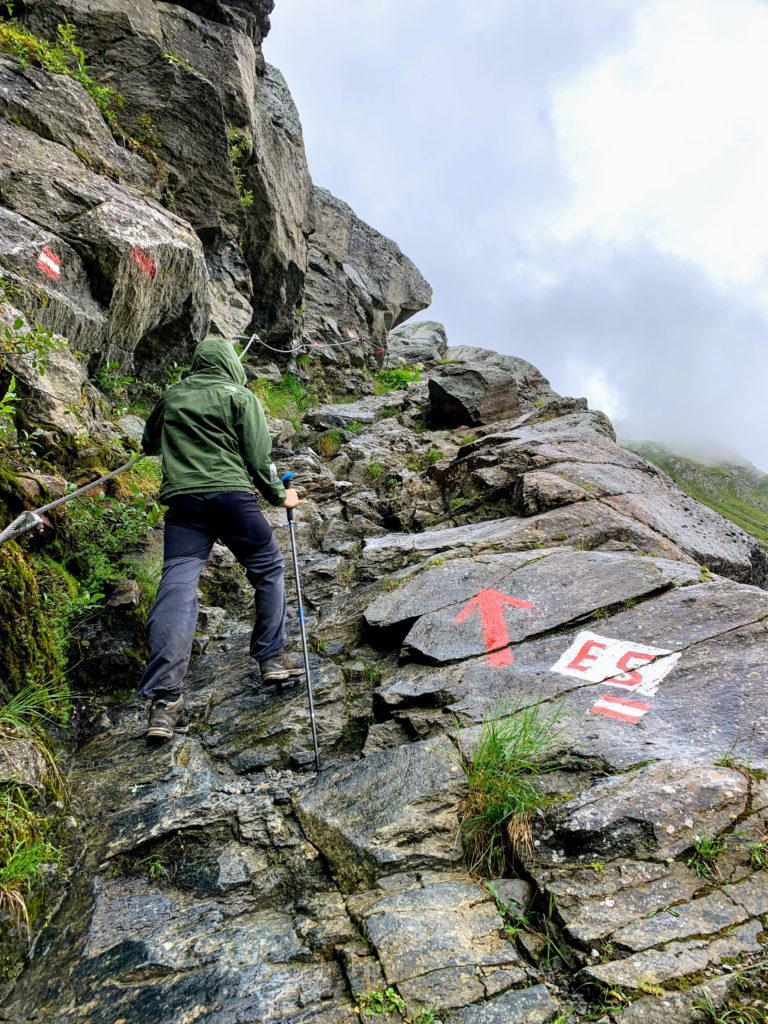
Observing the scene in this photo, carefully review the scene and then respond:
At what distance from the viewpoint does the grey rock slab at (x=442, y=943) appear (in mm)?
2604

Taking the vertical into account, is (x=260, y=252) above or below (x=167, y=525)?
above

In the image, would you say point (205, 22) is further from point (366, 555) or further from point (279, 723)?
point (279, 723)

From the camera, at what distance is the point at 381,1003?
2551 mm

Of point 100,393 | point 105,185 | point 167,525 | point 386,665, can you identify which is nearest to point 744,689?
point 386,665

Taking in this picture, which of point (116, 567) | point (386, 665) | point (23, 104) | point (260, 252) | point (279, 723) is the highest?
point (260, 252)

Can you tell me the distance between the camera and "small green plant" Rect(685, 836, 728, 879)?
293 cm

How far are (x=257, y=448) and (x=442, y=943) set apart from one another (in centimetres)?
432

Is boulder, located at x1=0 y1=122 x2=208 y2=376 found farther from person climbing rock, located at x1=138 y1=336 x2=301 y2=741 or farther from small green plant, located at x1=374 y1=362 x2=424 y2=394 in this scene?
small green plant, located at x1=374 y1=362 x2=424 y2=394

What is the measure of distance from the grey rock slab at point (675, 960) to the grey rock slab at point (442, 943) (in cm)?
41

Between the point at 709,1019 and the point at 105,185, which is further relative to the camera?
the point at 105,185

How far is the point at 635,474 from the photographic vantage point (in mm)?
9664

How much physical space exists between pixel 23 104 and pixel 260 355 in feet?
27.9

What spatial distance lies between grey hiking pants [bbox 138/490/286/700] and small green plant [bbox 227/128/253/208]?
9674 millimetres

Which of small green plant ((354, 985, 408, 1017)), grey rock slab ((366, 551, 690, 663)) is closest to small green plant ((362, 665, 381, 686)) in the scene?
grey rock slab ((366, 551, 690, 663))
